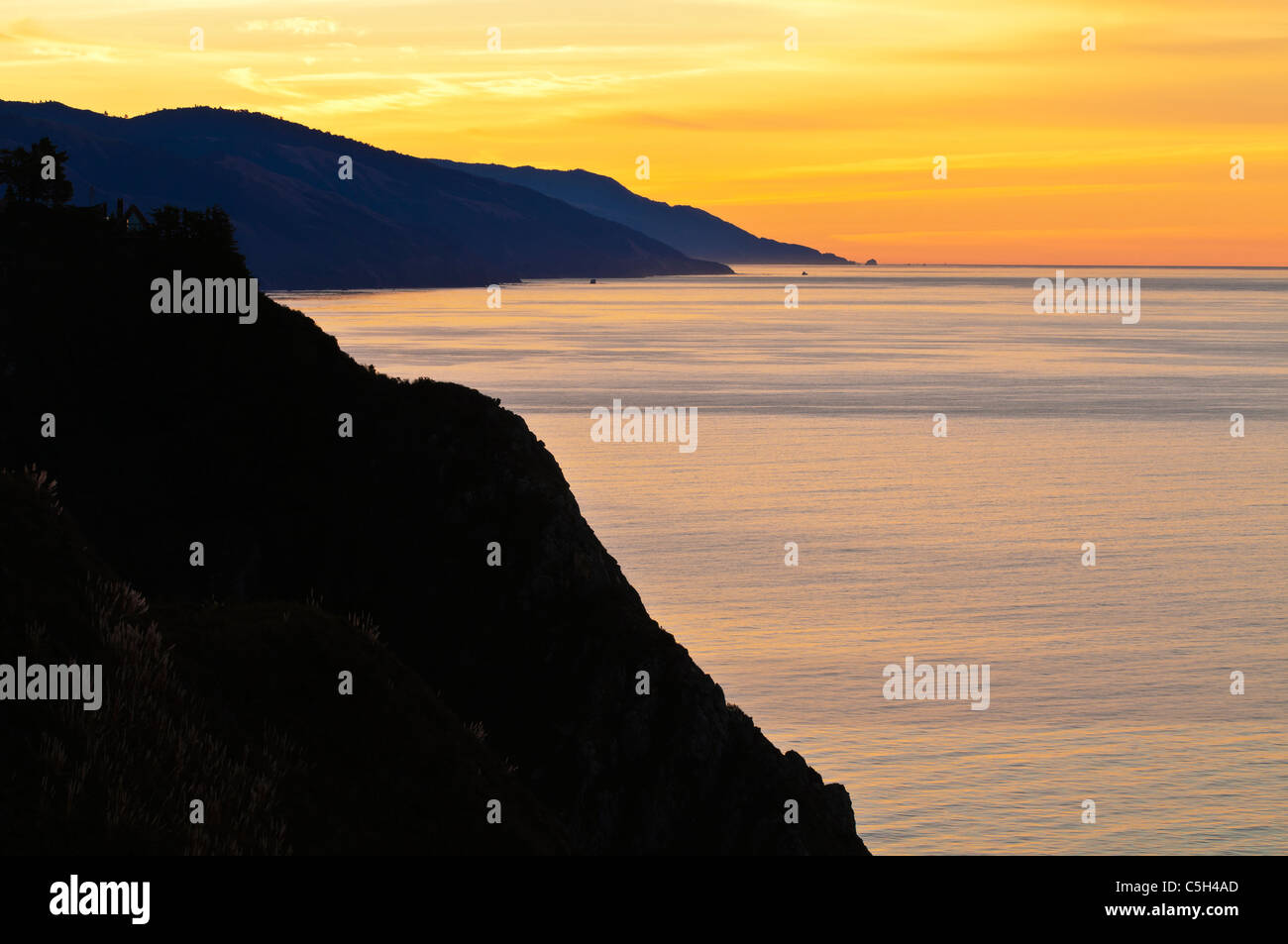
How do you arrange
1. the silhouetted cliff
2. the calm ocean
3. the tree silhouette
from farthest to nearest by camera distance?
the tree silhouette, the calm ocean, the silhouetted cliff

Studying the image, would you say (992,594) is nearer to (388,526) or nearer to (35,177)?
(388,526)

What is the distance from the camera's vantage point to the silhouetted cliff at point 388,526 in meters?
36.0

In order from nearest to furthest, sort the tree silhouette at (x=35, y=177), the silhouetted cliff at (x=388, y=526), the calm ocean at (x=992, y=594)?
the silhouetted cliff at (x=388, y=526), the calm ocean at (x=992, y=594), the tree silhouette at (x=35, y=177)

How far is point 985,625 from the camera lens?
61.9 m

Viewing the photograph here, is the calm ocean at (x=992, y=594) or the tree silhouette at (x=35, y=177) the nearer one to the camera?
the calm ocean at (x=992, y=594)

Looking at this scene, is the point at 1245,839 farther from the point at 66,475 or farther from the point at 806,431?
the point at 806,431

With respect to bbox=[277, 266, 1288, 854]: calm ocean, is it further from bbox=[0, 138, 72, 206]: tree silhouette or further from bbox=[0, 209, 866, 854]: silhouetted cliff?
bbox=[0, 138, 72, 206]: tree silhouette

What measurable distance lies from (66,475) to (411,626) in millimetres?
12180

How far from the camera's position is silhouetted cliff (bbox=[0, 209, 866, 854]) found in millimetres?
36031

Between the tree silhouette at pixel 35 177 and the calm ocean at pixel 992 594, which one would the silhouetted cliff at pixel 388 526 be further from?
the calm ocean at pixel 992 594

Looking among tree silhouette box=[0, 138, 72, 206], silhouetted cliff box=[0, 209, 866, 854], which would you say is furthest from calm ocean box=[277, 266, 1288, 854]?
tree silhouette box=[0, 138, 72, 206]

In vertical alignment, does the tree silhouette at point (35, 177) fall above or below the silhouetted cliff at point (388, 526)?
above

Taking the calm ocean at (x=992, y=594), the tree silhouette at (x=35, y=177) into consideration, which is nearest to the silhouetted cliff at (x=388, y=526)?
the tree silhouette at (x=35, y=177)
